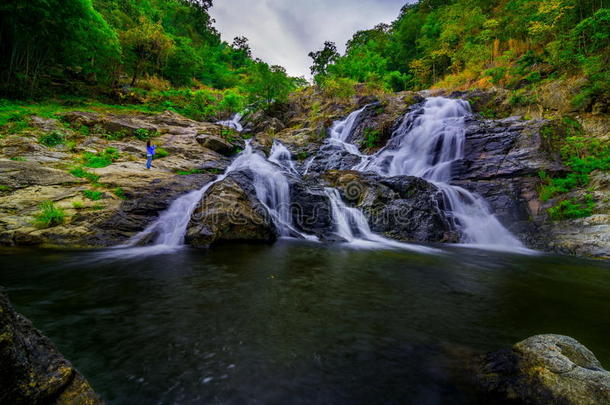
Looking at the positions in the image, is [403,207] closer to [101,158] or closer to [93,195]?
[93,195]

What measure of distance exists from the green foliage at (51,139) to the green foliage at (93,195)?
14.3 ft

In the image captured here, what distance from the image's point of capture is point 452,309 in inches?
143

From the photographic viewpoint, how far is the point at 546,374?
6.16 ft

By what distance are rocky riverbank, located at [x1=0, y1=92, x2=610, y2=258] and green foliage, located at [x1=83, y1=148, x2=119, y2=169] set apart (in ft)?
0.27

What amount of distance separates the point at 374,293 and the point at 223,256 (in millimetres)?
3644

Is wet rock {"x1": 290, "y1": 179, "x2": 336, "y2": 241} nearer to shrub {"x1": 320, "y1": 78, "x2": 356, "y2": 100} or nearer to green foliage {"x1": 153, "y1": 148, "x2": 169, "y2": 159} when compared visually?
green foliage {"x1": 153, "y1": 148, "x2": 169, "y2": 159}

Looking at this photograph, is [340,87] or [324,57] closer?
[340,87]

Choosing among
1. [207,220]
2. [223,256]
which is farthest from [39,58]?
[223,256]

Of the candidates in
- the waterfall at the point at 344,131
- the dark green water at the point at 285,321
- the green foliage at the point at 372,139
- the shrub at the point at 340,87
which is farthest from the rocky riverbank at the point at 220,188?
the shrub at the point at 340,87

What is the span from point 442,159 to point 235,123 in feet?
57.4

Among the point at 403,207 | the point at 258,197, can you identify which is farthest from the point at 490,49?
the point at 258,197

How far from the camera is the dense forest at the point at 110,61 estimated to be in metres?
12.3

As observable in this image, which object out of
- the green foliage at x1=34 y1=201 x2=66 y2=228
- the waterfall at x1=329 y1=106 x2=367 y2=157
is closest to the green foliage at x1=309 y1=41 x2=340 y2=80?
the waterfall at x1=329 y1=106 x2=367 y2=157

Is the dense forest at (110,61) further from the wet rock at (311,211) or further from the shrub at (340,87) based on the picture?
the wet rock at (311,211)
